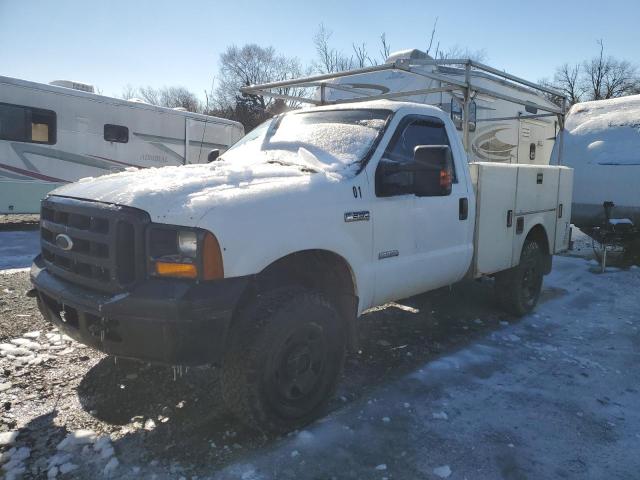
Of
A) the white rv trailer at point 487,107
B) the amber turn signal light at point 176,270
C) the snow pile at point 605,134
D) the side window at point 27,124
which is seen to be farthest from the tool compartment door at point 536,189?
the side window at point 27,124

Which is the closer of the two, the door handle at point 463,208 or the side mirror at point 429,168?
the side mirror at point 429,168

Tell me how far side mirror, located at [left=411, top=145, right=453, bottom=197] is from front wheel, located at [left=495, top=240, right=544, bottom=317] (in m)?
2.12

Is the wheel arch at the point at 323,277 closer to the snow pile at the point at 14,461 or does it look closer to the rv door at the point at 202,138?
the snow pile at the point at 14,461

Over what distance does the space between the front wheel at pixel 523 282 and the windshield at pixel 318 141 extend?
101 inches

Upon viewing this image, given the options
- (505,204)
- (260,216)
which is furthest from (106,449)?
(505,204)

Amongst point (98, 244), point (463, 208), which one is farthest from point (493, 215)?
point (98, 244)

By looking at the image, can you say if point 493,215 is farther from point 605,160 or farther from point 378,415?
point 605,160

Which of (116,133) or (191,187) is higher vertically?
(116,133)

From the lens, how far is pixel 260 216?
279 cm

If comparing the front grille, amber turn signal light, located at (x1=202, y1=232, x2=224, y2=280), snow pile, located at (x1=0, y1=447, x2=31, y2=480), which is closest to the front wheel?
amber turn signal light, located at (x1=202, y1=232, x2=224, y2=280)

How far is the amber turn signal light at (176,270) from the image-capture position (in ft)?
8.59

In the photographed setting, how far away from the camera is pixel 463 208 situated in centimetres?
439

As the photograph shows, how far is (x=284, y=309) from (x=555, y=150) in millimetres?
7841

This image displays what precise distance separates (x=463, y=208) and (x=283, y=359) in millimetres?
2217
